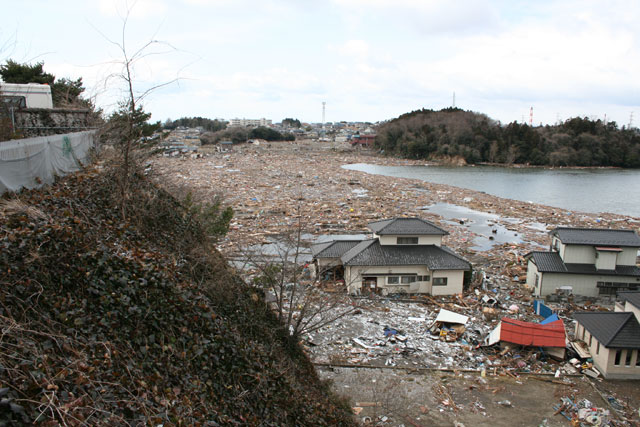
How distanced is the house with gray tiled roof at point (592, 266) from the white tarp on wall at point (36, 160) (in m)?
14.5

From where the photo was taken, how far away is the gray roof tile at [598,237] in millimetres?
14086

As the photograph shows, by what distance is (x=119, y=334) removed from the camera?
187 inches

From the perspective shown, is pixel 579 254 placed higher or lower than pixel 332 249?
higher

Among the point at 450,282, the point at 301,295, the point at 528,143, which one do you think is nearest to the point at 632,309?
the point at 450,282

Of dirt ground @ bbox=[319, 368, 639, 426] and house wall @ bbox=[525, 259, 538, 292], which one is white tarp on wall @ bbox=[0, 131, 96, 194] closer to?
dirt ground @ bbox=[319, 368, 639, 426]

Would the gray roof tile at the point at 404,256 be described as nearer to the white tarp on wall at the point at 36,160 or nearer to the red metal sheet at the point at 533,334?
the red metal sheet at the point at 533,334

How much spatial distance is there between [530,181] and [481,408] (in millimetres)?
44582

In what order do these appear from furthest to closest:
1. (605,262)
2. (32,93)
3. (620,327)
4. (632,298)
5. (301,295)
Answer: (605,262), (32,93), (301,295), (632,298), (620,327)

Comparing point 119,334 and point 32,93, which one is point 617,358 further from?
point 32,93

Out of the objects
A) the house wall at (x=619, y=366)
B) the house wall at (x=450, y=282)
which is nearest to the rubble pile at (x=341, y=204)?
the house wall at (x=450, y=282)

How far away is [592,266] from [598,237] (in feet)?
3.53

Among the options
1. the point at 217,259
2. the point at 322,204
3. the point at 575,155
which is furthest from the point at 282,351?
the point at 575,155

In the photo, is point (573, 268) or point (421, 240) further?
point (421, 240)

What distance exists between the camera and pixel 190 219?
9.84m
